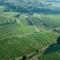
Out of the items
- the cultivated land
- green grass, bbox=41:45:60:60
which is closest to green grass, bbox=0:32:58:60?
the cultivated land

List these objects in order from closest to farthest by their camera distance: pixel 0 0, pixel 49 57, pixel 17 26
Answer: pixel 49 57 < pixel 17 26 < pixel 0 0

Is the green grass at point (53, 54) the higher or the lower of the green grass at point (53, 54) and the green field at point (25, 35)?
the higher

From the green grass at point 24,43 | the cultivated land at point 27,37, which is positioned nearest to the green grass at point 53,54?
the cultivated land at point 27,37

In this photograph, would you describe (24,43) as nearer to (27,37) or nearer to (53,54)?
(27,37)

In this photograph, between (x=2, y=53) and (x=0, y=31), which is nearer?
(x=2, y=53)

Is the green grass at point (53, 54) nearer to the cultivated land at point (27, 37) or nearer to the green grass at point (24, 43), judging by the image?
the cultivated land at point (27, 37)

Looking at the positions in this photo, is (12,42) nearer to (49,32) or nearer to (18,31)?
(18,31)

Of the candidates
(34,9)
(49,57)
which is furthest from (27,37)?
(34,9)

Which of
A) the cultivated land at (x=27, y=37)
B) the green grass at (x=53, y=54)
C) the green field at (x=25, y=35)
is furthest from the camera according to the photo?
the green field at (x=25, y=35)
